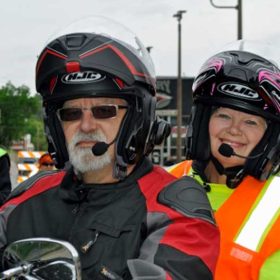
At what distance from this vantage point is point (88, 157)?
2168 millimetres

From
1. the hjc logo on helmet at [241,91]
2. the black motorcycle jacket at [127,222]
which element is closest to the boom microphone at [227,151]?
the hjc logo on helmet at [241,91]

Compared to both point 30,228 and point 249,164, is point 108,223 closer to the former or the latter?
point 30,228

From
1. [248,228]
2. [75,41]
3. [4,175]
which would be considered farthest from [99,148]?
[4,175]

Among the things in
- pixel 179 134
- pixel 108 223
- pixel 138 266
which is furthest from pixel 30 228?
pixel 179 134

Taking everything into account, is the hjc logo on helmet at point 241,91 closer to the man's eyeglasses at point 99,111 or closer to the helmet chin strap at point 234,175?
the helmet chin strap at point 234,175

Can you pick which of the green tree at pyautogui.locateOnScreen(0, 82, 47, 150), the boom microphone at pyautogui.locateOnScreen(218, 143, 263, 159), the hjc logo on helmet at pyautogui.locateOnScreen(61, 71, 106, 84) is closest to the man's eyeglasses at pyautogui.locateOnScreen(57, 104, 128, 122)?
the hjc logo on helmet at pyautogui.locateOnScreen(61, 71, 106, 84)

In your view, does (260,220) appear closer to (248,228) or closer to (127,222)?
(248,228)

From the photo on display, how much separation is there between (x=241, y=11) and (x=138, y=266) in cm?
1184

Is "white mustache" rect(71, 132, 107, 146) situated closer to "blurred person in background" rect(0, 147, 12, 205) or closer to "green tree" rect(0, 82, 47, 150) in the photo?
"blurred person in background" rect(0, 147, 12, 205)

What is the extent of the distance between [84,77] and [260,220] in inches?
39.6

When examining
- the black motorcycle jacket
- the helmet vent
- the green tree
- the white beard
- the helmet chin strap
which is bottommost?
the green tree

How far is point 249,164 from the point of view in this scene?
9.07 ft

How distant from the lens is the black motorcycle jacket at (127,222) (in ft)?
5.81

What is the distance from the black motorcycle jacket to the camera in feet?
5.81
